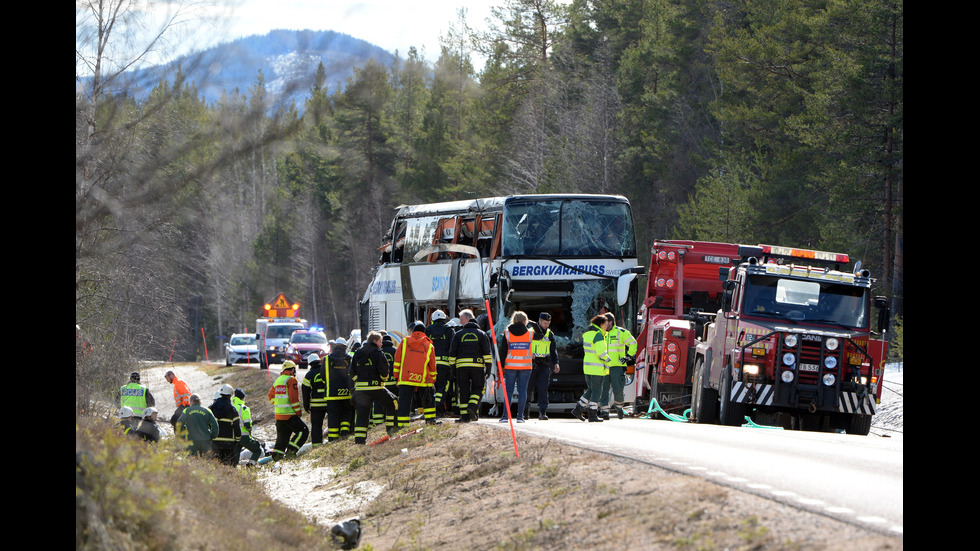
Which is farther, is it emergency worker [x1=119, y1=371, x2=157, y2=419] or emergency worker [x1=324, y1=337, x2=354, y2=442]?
emergency worker [x1=119, y1=371, x2=157, y2=419]

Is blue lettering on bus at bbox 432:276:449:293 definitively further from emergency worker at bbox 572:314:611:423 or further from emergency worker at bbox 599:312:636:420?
emergency worker at bbox 572:314:611:423

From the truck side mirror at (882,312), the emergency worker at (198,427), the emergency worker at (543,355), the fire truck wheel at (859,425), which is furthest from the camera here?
the emergency worker at (543,355)

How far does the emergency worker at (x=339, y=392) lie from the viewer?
19.0 m

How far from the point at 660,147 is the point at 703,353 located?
3146 centimetres

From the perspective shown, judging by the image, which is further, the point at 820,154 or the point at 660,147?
the point at 660,147

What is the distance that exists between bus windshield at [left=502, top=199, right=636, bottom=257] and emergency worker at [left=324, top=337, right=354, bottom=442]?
171 inches

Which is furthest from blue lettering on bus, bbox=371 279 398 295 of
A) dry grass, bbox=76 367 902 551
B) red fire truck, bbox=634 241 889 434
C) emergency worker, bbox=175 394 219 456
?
emergency worker, bbox=175 394 219 456

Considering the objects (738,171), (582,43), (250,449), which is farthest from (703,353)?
(582,43)

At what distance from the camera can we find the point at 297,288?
86.3 metres

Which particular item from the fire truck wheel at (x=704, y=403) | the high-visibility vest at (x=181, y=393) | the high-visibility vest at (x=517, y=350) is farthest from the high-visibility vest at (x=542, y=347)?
the high-visibility vest at (x=181, y=393)

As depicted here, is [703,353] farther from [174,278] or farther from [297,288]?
[297,288]

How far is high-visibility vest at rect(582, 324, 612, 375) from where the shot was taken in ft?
59.9

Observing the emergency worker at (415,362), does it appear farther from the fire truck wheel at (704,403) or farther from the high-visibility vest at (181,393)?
the high-visibility vest at (181,393)

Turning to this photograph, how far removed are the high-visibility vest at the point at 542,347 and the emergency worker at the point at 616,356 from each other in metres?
1.02
